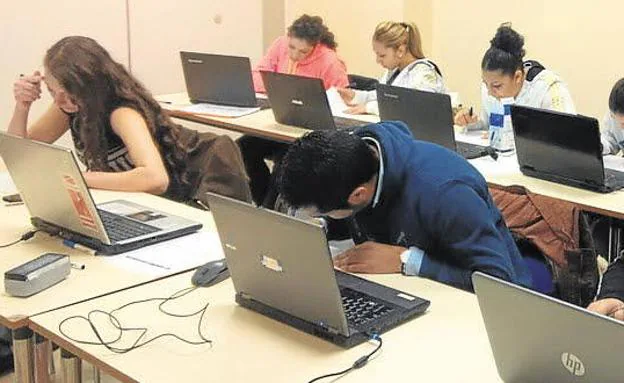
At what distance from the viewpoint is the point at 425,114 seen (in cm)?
322

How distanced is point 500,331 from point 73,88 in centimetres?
182

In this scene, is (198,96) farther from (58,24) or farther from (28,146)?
(28,146)

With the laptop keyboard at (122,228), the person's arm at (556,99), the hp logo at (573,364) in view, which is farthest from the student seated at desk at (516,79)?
the hp logo at (573,364)

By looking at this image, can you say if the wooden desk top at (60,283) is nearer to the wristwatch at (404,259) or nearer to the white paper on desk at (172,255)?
the white paper on desk at (172,255)

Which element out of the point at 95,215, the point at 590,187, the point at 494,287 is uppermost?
the point at 494,287

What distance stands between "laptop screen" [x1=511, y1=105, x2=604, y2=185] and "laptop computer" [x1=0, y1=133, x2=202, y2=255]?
127cm

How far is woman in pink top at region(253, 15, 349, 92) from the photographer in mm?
4664

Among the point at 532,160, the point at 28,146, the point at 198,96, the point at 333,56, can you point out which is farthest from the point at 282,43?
the point at 28,146

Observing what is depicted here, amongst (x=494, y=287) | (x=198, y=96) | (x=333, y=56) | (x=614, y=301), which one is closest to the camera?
(x=494, y=287)

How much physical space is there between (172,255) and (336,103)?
2.23 m

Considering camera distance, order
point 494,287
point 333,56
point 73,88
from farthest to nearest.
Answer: point 333,56, point 73,88, point 494,287

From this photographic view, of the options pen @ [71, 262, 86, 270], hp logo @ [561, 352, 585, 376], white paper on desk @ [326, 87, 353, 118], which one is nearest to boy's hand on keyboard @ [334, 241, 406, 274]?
pen @ [71, 262, 86, 270]

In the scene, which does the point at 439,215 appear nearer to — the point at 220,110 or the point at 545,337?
the point at 545,337

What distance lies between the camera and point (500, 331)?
4.27 ft
